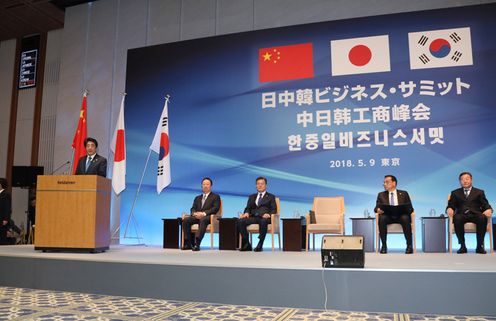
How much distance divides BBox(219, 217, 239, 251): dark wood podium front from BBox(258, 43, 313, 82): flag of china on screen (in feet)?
7.30

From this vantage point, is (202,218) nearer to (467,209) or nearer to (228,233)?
(228,233)

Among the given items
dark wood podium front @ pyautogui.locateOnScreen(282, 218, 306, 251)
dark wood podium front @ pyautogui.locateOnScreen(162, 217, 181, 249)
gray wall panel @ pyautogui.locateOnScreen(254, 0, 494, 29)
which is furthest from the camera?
gray wall panel @ pyautogui.locateOnScreen(254, 0, 494, 29)

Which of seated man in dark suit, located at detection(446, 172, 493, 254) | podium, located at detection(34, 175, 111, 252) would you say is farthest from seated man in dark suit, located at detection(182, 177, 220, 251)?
seated man in dark suit, located at detection(446, 172, 493, 254)

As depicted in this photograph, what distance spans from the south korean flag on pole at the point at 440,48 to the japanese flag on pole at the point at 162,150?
11.6 feet

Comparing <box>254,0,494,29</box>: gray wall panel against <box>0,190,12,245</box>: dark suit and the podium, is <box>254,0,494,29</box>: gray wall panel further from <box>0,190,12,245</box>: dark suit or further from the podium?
<box>0,190,12,245</box>: dark suit

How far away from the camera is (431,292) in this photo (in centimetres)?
269

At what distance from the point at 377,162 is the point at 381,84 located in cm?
105

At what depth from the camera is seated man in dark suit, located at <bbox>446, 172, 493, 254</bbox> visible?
4816 mm

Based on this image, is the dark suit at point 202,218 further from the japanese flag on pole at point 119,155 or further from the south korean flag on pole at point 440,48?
the south korean flag on pole at point 440,48

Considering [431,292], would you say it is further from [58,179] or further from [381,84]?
[381,84]

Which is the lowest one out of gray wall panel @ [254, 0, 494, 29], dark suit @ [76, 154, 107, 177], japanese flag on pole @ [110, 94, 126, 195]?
dark suit @ [76, 154, 107, 177]

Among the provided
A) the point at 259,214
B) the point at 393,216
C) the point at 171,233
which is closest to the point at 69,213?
the point at 171,233

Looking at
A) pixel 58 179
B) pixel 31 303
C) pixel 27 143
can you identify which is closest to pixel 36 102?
pixel 27 143

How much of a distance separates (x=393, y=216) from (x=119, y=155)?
4.08m
